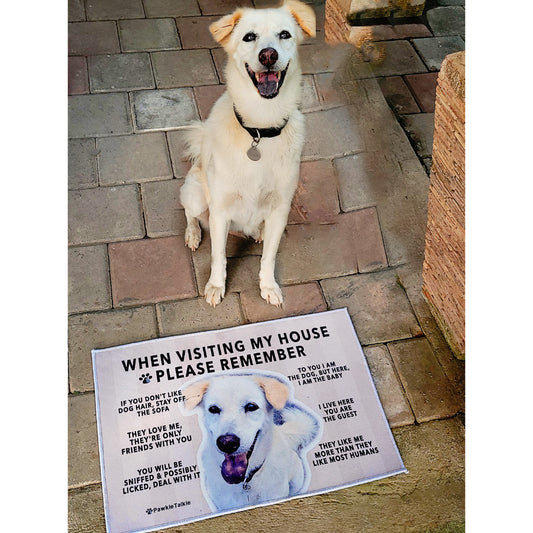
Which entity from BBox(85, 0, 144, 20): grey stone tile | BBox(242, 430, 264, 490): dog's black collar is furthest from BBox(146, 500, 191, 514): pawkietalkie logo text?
BBox(85, 0, 144, 20): grey stone tile

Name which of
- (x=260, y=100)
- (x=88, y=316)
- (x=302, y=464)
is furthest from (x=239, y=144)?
(x=302, y=464)

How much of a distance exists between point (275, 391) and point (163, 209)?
1.90 feet

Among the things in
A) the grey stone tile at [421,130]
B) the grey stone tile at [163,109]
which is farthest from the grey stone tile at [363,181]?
the grey stone tile at [163,109]

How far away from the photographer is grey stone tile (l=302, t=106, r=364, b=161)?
1.38m

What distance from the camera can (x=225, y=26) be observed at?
98cm

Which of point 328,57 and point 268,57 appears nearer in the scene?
point 268,57

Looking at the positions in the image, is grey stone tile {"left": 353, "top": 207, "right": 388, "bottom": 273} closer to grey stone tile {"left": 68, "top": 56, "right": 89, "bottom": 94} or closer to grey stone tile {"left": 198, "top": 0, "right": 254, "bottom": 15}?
grey stone tile {"left": 198, "top": 0, "right": 254, "bottom": 15}

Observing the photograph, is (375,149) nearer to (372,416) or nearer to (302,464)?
(372,416)

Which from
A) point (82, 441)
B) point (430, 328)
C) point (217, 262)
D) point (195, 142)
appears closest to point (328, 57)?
point (195, 142)

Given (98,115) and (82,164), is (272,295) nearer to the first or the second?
(82,164)

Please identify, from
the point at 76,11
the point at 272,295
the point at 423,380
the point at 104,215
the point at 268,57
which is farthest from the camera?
the point at 76,11

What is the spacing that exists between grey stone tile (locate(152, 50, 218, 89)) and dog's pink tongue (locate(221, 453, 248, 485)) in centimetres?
103

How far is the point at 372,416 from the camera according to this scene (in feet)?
3.58
